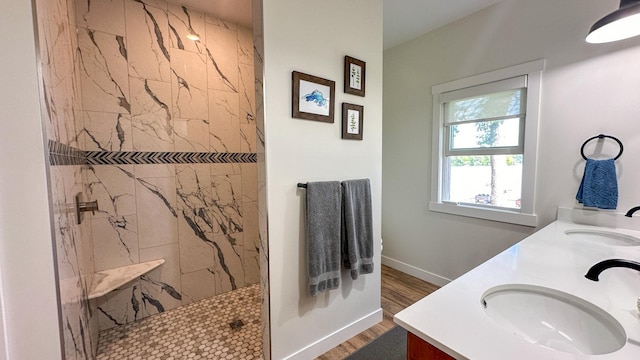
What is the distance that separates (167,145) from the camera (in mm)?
2102

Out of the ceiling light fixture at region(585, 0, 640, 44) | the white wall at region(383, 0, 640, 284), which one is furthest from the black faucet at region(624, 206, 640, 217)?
the ceiling light fixture at region(585, 0, 640, 44)

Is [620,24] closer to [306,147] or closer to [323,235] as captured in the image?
[306,147]

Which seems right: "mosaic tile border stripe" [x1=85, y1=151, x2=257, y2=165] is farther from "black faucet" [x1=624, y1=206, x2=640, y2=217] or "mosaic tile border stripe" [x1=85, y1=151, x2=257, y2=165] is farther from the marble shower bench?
"black faucet" [x1=624, y1=206, x2=640, y2=217]

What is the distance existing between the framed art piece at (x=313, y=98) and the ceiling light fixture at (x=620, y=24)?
4.21 ft

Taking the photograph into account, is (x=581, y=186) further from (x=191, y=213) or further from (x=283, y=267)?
(x=191, y=213)

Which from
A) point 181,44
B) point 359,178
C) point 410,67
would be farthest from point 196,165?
point 410,67

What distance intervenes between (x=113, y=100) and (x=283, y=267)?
6.03ft

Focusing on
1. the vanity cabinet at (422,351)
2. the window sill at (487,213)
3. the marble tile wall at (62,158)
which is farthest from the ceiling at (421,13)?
the vanity cabinet at (422,351)

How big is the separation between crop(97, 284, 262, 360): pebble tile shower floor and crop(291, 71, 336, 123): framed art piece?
167 cm

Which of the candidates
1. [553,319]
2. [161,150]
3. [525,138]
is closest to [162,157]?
[161,150]

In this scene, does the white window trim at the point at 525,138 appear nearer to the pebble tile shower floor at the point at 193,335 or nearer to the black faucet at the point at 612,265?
the black faucet at the point at 612,265

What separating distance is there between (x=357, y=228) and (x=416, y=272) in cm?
155

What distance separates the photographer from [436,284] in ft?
8.64

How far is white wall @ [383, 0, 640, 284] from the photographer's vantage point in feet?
5.36
